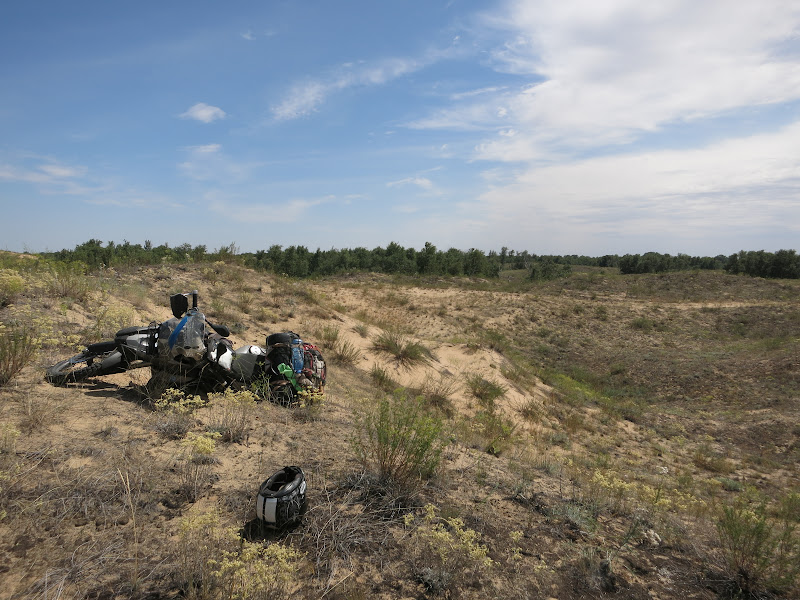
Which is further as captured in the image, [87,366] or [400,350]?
[400,350]

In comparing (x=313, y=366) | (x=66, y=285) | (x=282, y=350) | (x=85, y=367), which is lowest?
(x=313, y=366)

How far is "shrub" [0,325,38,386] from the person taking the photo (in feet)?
13.0

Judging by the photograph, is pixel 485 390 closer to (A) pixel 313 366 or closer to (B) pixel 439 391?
(B) pixel 439 391

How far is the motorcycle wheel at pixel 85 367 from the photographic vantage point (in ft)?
14.1

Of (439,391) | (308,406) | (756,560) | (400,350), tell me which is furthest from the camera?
(400,350)

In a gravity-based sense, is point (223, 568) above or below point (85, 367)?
below

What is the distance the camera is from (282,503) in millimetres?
2709

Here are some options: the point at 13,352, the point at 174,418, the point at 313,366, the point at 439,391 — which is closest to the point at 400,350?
the point at 439,391

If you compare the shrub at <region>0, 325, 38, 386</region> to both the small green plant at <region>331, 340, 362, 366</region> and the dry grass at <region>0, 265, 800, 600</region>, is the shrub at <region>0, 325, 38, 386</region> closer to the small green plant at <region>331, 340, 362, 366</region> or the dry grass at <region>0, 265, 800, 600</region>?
the dry grass at <region>0, 265, 800, 600</region>

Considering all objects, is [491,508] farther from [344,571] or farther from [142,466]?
[142,466]

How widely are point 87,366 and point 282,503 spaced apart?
3.25 meters

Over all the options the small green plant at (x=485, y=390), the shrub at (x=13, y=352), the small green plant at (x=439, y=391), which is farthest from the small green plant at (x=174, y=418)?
the small green plant at (x=485, y=390)

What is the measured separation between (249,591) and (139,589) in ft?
1.98

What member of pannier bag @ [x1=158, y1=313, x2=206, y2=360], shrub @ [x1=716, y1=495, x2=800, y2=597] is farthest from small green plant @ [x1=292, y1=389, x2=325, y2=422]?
shrub @ [x1=716, y1=495, x2=800, y2=597]
